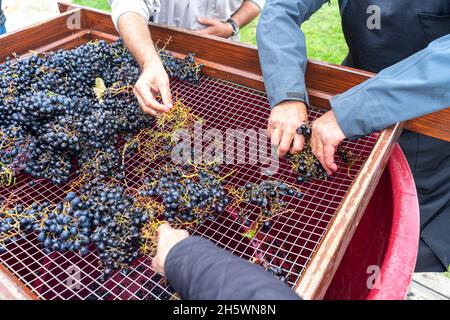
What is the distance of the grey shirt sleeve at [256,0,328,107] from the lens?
1911 mm

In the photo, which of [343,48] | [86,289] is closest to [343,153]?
[86,289]

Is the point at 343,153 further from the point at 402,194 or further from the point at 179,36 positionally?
the point at 179,36

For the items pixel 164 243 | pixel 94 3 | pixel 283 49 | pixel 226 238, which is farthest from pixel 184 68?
pixel 94 3

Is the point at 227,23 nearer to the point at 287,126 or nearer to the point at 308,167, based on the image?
the point at 287,126

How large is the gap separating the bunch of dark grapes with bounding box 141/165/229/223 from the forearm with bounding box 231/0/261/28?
1888mm

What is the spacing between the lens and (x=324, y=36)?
575 centimetres

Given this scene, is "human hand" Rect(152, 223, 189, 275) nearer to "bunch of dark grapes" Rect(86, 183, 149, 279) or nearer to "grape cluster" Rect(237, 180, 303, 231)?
"bunch of dark grapes" Rect(86, 183, 149, 279)

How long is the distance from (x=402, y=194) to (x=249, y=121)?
875 mm

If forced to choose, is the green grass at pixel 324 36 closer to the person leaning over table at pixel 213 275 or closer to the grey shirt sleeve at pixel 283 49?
the grey shirt sleeve at pixel 283 49

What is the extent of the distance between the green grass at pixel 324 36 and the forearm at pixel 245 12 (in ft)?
6.98

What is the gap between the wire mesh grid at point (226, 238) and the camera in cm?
139

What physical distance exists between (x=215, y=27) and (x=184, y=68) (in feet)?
2.33

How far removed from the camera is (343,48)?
5.40 metres

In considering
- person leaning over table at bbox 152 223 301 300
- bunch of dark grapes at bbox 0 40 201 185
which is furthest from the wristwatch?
person leaning over table at bbox 152 223 301 300
